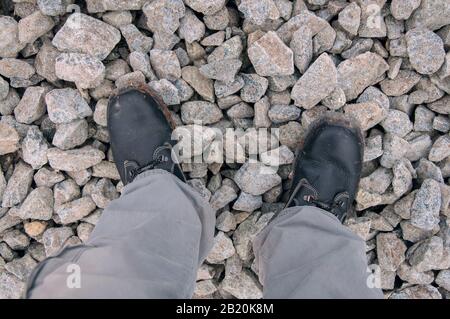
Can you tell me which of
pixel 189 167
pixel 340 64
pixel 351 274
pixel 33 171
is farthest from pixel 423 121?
A: pixel 33 171

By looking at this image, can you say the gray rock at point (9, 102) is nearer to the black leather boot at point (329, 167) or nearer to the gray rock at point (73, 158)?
the gray rock at point (73, 158)

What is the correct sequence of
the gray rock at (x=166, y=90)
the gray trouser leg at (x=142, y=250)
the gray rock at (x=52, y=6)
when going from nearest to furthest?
1. the gray trouser leg at (x=142, y=250)
2. the gray rock at (x=52, y=6)
3. the gray rock at (x=166, y=90)

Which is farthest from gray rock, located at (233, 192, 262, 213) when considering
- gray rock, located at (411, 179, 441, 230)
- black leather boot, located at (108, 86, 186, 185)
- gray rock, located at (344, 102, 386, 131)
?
gray rock, located at (411, 179, 441, 230)

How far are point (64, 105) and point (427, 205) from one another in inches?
→ 55.2

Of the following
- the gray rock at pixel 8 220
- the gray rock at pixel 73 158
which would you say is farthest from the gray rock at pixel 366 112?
the gray rock at pixel 8 220

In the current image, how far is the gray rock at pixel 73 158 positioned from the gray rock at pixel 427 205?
4.04ft

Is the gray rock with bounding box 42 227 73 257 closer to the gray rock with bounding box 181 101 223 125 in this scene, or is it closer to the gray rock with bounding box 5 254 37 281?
the gray rock with bounding box 5 254 37 281

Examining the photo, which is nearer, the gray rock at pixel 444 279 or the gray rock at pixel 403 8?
the gray rock at pixel 403 8

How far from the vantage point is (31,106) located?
1.65 meters

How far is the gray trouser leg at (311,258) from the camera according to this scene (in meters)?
1.21

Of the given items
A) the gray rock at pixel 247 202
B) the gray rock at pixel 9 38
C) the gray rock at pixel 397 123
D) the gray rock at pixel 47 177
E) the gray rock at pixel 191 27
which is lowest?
the gray rock at pixel 247 202

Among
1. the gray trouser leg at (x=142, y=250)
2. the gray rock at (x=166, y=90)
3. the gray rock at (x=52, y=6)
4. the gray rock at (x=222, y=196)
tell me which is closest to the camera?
the gray trouser leg at (x=142, y=250)

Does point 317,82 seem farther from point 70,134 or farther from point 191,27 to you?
point 70,134
